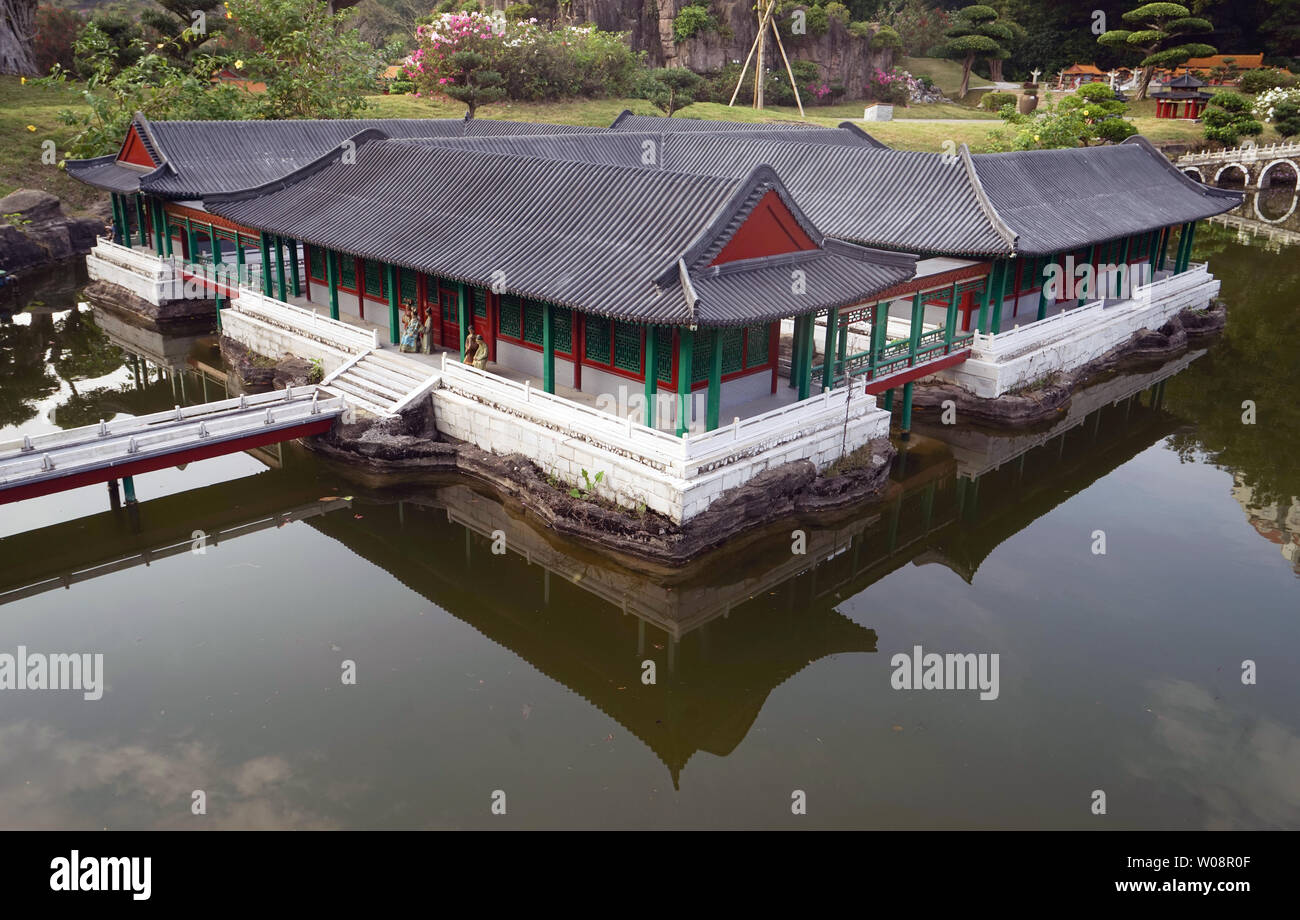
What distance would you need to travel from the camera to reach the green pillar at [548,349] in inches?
974

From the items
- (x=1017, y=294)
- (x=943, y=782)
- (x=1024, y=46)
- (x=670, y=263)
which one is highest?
(x=1024, y=46)

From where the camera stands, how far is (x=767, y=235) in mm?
23359

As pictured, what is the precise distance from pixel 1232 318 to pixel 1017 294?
17144mm

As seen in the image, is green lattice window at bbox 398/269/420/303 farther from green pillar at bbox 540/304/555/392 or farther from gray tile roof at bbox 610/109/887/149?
gray tile roof at bbox 610/109/887/149

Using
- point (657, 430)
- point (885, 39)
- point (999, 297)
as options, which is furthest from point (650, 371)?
point (885, 39)

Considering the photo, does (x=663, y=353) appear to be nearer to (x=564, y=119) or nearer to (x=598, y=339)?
(x=598, y=339)

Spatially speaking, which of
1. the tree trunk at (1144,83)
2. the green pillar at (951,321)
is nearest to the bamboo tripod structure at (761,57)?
the tree trunk at (1144,83)

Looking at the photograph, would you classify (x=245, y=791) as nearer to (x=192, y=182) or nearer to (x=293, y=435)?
(x=293, y=435)

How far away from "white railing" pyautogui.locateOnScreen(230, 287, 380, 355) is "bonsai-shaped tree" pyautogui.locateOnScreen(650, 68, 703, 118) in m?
48.3

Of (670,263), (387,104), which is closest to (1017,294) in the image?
(670,263)

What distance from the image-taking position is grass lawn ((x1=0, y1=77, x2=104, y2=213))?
175ft

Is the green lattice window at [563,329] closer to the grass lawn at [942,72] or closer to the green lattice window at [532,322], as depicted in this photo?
the green lattice window at [532,322]

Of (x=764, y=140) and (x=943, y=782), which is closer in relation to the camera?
(x=943, y=782)

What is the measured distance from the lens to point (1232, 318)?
4462 centimetres
